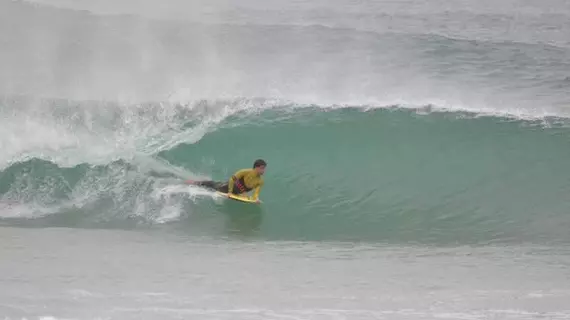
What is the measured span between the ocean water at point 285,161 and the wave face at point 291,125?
49 millimetres

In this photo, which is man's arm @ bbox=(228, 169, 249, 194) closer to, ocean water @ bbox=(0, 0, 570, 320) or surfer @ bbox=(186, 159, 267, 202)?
surfer @ bbox=(186, 159, 267, 202)

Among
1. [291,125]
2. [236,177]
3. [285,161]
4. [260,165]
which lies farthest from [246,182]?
[291,125]

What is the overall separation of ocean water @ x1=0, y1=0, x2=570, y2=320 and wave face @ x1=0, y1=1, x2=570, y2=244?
0.05 metres

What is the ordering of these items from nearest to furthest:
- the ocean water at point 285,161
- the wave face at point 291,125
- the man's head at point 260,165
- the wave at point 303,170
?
the ocean water at point 285,161
the man's head at point 260,165
the wave at point 303,170
the wave face at point 291,125

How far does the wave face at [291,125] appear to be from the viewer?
12.0 meters

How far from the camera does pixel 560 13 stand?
23234mm

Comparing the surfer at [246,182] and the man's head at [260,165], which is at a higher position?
the man's head at [260,165]

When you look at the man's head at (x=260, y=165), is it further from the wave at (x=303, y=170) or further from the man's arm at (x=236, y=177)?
the wave at (x=303, y=170)

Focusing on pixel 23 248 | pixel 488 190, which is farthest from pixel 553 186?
pixel 23 248

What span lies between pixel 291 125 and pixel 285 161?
4.08 feet

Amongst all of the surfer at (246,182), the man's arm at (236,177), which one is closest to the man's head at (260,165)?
the surfer at (246,182)

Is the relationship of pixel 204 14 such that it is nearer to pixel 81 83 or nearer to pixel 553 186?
pixel 81 83

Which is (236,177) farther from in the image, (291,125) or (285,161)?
(291,125)

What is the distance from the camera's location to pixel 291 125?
49.1 ft
